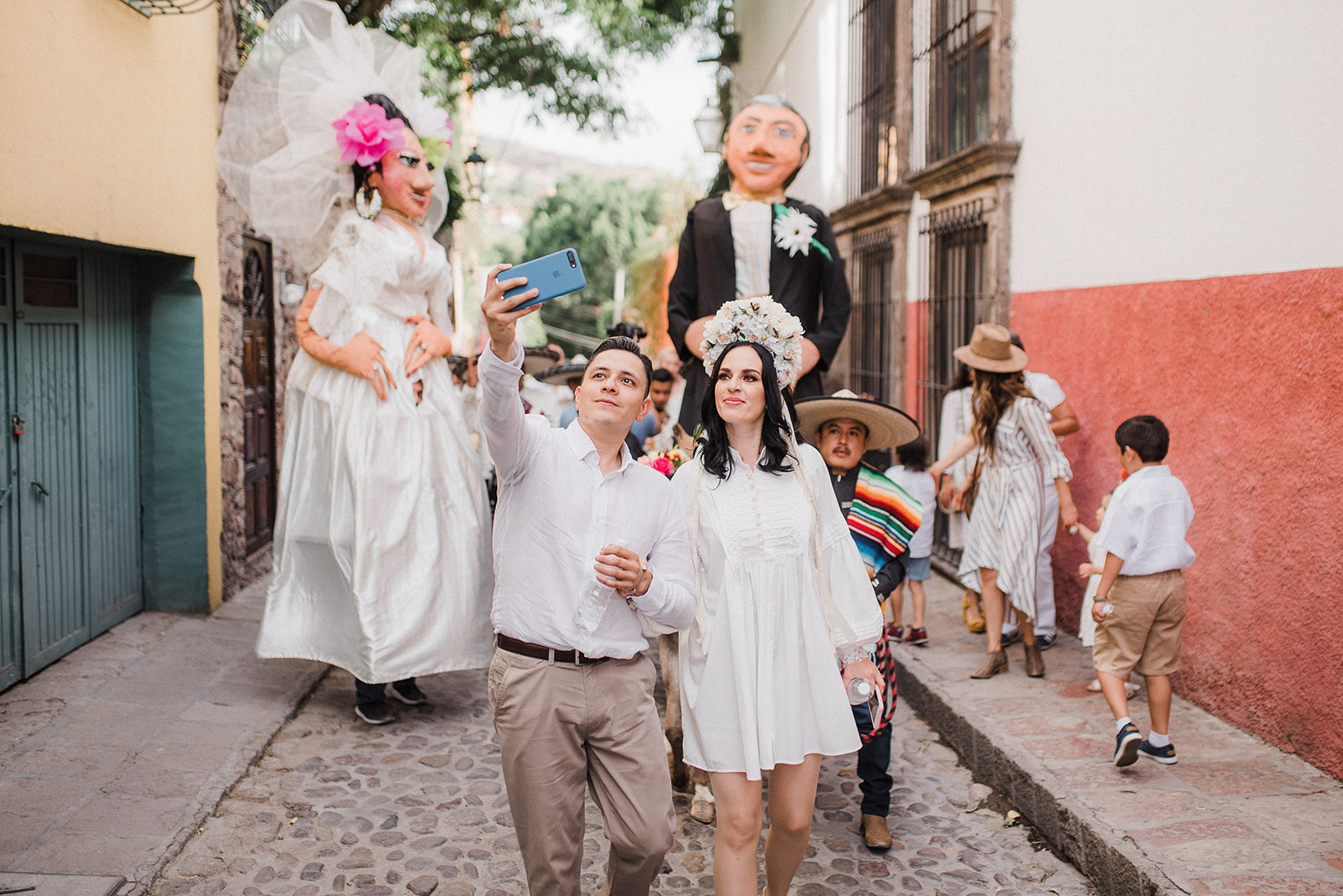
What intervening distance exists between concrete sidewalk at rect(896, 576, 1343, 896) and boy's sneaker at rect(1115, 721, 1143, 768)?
0.09 meters

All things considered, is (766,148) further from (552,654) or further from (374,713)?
(374,713)

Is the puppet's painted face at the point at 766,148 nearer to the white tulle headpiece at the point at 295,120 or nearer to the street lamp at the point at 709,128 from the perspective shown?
the white tulle headpiece at the point at 295,120

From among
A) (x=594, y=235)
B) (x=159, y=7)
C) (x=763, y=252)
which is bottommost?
(x=763, y=252)

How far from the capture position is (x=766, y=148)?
4.96 m

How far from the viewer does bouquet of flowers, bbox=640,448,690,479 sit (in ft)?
13.1

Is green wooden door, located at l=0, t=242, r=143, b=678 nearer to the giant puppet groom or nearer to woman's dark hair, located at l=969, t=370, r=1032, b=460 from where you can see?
the giant puppet groom

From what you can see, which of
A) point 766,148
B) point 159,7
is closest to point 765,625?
point 766,148

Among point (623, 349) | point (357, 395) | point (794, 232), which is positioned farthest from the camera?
point (357, 395)

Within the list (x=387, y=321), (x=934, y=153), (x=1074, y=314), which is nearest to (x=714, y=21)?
(x=934, y=153)

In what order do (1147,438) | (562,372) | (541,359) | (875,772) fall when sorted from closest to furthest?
(875,772) < (1147,438) < (562,372) < (541,359)

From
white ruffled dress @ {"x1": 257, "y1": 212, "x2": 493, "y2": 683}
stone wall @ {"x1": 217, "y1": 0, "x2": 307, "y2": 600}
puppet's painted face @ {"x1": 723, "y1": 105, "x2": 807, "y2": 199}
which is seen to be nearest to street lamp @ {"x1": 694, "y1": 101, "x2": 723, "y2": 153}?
stone wall @ {"x1": 217, "y1": 0, "x2": 307, "y2": 600}

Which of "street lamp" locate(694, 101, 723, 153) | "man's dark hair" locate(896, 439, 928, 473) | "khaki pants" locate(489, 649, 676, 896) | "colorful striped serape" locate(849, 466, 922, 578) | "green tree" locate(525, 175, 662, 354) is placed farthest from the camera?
"green tree" locate(525, 175, 662, 354)

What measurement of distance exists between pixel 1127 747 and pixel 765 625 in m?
1.79

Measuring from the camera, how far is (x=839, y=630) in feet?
11.0
